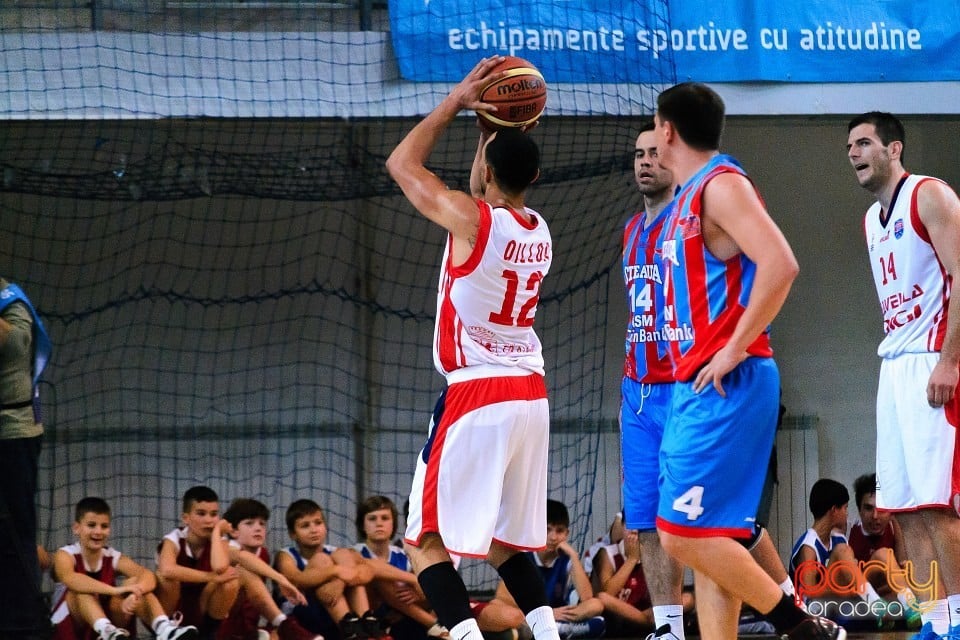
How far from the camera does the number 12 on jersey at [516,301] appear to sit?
4.68 metres

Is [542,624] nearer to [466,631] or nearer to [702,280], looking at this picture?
[466,631]

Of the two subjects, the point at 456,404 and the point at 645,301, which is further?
the point at 645,301

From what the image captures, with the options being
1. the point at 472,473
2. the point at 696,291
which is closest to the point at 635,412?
the point at 472,473

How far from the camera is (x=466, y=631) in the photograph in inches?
174

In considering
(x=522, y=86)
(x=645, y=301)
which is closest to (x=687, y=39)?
(x=645, y=301)

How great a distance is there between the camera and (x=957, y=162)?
955cm

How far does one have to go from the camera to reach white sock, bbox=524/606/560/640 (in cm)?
457

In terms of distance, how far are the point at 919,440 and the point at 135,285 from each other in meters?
6.08

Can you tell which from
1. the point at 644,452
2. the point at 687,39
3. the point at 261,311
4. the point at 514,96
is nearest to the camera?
the point at 514,96

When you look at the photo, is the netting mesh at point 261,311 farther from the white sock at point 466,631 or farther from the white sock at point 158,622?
the white sock at point 466,631

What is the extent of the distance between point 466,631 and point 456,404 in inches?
31.8

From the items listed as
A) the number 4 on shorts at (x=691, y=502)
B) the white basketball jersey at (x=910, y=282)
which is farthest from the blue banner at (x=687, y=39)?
the number 4 on shorts at (x=691, y=502)

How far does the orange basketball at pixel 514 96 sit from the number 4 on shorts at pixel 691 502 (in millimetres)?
1757

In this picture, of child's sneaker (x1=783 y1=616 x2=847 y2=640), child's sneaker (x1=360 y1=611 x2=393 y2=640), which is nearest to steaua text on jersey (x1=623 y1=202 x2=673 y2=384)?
child's sneaker (x1=783 y1=616 x2=847 y2=640)
